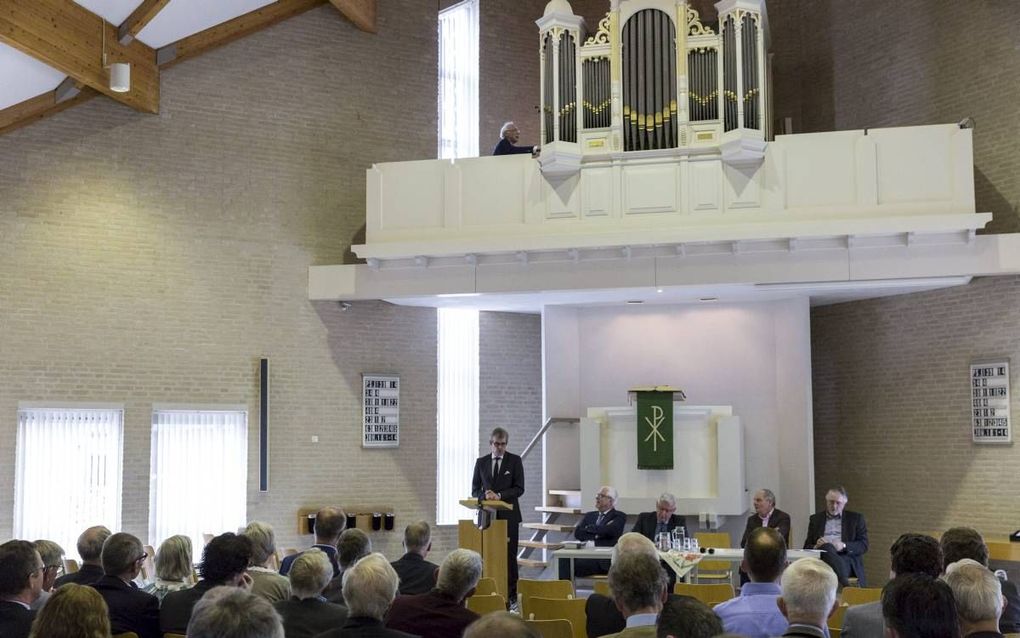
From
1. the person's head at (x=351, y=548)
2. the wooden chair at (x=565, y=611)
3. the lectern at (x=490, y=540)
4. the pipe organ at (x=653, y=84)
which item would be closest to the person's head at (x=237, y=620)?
the person's head at (x=351, y=548)

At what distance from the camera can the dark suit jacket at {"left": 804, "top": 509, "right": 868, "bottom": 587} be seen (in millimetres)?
11078

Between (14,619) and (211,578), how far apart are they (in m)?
0.95

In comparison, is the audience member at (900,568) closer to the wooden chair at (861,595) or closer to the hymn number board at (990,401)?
the wooden chair at (861,595)

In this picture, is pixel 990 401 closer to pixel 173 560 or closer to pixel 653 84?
pixel 653 84

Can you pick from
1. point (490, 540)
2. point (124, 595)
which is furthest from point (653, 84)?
point (124, 595)

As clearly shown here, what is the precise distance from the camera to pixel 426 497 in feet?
49.2

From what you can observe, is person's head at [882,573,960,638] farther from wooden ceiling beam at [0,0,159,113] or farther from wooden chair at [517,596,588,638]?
wooden ceiling beam at [0,0,159,113]

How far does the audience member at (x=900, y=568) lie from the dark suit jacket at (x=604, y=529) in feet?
21.3

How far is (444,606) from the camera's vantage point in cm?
558

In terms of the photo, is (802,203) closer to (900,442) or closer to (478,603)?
(900,442)

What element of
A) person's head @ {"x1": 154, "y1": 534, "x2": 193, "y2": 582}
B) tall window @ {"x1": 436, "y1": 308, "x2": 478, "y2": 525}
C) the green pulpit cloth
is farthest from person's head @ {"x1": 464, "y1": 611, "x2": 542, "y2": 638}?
tall window @ {"x1": 436, "y1": 308, "x2": 478, "y2": 525}

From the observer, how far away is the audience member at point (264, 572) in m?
5.98

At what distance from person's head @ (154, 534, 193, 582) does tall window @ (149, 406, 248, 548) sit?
7.22 meters

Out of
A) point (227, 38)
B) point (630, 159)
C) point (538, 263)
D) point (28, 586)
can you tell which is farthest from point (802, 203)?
point (28, 586)
